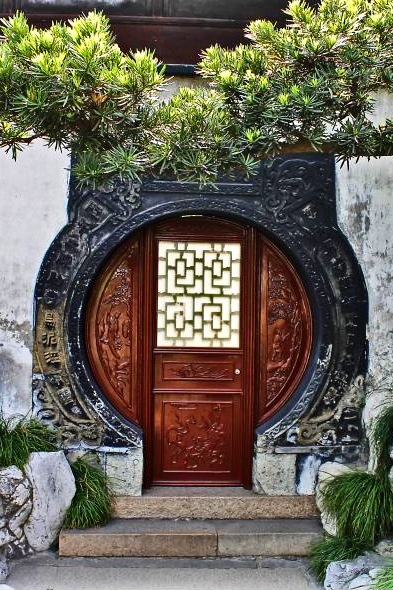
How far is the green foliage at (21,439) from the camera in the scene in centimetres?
550

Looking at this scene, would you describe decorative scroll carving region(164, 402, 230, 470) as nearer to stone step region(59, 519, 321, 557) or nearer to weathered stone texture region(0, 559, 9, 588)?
stone step region(59, 519, 321, 557)

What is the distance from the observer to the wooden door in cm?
631

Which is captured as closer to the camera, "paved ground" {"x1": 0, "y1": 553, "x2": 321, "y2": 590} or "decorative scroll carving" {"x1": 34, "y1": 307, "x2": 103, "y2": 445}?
"paved ground" {"x1": 0, "y1": 553, "x2": 321, "y2": 590}

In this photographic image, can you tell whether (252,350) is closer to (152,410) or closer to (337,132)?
(152,410)

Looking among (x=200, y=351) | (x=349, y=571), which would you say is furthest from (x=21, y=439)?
(x=349, y=571)

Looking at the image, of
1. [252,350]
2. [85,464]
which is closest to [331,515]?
[252,350]

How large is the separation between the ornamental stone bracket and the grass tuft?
1.76ft

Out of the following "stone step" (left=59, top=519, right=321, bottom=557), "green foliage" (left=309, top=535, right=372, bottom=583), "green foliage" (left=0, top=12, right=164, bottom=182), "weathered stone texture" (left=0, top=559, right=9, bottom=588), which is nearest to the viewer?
"green foliage" (left=0, top=12, right=164, bottom=182)

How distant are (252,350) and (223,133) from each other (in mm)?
2653

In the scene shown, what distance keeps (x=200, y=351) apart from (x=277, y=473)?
3.69 feet

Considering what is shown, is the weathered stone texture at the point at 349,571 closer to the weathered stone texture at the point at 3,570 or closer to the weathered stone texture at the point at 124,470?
the weathered stone texture at the point at 124,470

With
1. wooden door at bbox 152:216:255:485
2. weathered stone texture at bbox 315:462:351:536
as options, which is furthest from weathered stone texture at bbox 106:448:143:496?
weathered stone texture at bbox 315:462:351:536

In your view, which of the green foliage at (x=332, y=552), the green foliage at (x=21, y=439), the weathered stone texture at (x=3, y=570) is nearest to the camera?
the weathered stone texture at (x=3, y=570)

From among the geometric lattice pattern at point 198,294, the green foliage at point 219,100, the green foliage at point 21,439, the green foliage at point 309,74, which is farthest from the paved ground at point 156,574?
the green foliage at point 309,74
